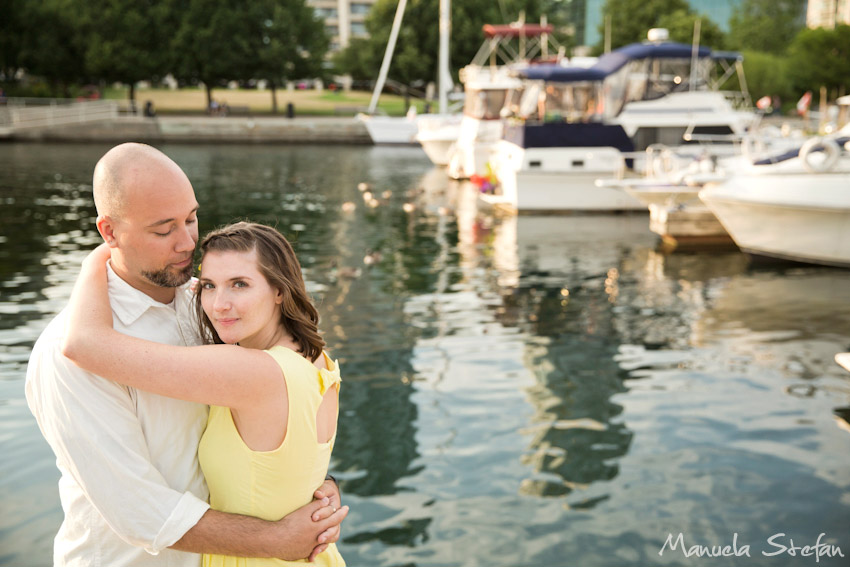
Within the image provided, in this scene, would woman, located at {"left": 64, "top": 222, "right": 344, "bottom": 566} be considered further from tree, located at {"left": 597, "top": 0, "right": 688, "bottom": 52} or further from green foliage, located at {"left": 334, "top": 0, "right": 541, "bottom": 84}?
tree, located at {"left": 597, "top": 0, "right": 688, "bottom": 52}

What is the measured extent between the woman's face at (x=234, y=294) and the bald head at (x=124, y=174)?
29cm

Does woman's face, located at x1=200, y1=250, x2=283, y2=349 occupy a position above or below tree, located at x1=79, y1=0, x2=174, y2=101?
Answer: below

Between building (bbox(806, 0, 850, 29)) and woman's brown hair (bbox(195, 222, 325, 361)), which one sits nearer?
woman's brown hair (bbox(195, 222, 325, 361))

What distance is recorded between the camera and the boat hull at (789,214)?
52.6 ft

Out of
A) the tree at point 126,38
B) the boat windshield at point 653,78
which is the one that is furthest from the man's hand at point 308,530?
the tree at point 126,38

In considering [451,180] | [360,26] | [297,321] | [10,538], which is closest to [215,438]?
[297,321]

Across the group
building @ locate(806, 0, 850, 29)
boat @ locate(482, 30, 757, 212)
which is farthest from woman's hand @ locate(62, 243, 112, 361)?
building @ locate(806, 0, 850, 29)

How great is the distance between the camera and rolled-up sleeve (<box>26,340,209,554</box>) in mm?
2391

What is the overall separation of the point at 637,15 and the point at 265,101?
35946 millimetres

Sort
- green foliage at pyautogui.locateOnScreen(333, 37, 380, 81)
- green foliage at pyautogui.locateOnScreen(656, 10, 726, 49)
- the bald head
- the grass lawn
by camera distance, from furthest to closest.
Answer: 1. green foliage at pyautogui.locateOnScreen(333, 37, 380, 81)
2. the grass lawn
3. green foliage at pyautogui.locateOnScreen(656, 10, 726, 49)
4. the bald head

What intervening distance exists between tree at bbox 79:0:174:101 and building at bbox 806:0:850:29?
68.2m

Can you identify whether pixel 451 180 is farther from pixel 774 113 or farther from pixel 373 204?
pixel 774 113

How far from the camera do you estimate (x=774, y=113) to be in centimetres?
7288

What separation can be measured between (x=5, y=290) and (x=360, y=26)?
112063 millimetres
